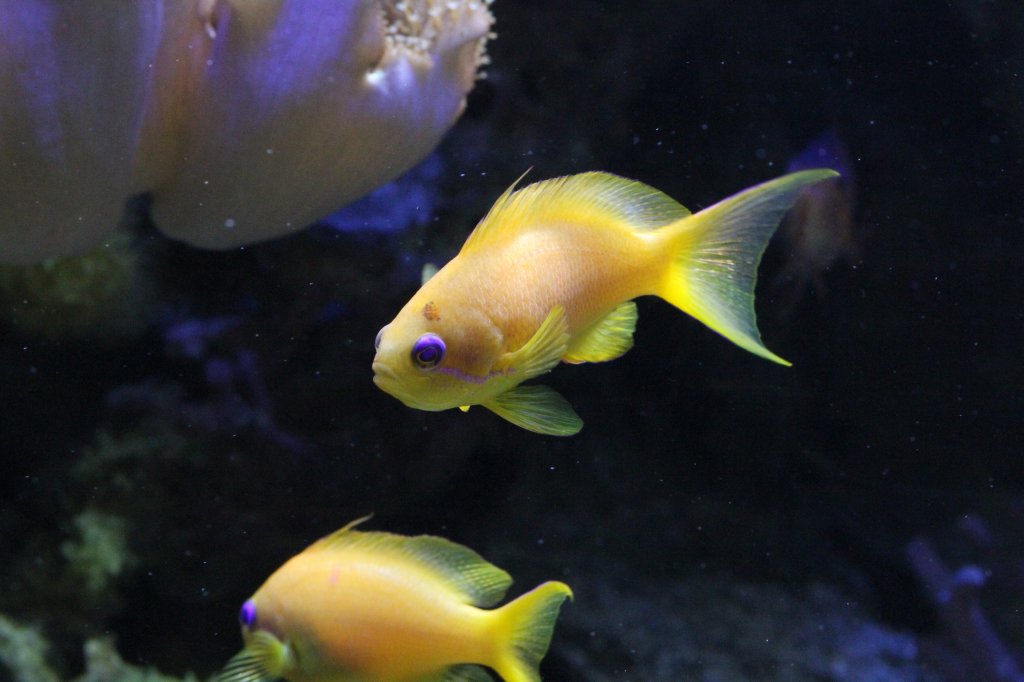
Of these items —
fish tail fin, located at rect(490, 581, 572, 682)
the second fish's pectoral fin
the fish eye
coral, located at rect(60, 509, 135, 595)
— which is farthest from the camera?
coral, located at rect(60, 509, 135, 595)

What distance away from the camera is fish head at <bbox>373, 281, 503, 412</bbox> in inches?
41.9

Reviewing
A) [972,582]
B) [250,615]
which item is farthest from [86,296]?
[972,582]

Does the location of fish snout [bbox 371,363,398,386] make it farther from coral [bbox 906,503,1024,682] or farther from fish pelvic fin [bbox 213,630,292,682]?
coral [bbox 906,503,1024,682]

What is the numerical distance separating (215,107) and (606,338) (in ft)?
3.94

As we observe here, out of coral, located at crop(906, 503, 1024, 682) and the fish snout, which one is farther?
coral, located at crop(906, 503, 1024, 682)

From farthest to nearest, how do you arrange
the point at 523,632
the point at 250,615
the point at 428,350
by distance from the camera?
the point at 250,615
the point at 523,632
the point at 428,350

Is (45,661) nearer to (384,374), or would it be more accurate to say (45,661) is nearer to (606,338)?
(384,374)

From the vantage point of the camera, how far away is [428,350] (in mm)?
1058

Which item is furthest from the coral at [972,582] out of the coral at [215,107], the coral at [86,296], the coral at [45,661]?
the coral at [86,296]

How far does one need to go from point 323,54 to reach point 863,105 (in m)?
1.71

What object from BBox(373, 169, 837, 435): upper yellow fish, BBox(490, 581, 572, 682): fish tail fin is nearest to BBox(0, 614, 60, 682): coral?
BBox(490, 581, 572, 682): fish tail fin

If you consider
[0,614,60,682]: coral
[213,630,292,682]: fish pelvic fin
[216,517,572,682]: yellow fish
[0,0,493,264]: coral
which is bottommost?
[0,614,60,682]: coral

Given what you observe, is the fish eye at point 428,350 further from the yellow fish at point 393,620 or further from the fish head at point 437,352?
the yellow fish at point 393,620

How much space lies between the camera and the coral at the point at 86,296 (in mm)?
2549
